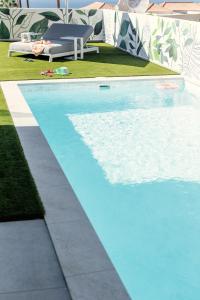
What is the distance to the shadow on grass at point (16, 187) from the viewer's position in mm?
5191

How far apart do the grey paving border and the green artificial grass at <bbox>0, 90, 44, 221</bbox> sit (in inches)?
4.7

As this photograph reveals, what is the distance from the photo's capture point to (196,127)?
10180 millimetres

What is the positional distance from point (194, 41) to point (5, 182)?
32.5 ft

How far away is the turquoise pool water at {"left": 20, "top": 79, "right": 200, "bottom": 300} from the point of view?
5.09m

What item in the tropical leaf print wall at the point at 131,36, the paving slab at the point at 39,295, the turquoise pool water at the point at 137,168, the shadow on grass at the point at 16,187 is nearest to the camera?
the paving slab at the point at 39,295

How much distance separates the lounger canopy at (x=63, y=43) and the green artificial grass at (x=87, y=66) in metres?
0.35

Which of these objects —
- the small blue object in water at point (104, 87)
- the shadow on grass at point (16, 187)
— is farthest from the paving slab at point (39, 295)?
the small blue object in water at point (104, 87)

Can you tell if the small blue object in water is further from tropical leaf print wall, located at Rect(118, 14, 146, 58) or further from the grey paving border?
the grey paving border

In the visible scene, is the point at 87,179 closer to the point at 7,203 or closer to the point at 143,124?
the point at 7,203

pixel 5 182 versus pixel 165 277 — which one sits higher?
pixel 5 182

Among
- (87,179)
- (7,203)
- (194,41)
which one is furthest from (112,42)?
(7,203)

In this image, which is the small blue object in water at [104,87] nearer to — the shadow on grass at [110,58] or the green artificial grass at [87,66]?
the green artificial grass at [87,66]

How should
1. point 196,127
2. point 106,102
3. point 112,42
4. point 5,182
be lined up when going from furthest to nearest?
point 112,42 → point 106,102 → point 196,127 → point 5,182

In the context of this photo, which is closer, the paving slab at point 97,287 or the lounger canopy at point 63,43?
the paving slab at point 97,287
